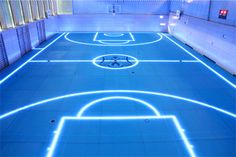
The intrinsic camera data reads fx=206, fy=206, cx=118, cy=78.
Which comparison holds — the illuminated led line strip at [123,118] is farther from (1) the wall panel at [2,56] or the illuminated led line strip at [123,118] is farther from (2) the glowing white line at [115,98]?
(1) the wall panel at [2,56]

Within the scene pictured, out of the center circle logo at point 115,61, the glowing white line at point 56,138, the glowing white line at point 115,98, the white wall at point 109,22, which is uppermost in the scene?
the white wall at point 109,22

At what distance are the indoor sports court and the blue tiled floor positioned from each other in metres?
0.03

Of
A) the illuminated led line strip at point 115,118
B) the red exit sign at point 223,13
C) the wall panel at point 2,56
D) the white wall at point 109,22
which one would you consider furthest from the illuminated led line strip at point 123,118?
the white wall at point 109,22

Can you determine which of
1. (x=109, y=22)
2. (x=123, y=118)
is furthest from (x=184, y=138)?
(x=109, y=22)

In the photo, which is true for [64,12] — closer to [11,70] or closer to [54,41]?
[54,41]

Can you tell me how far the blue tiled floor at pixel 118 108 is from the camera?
17.2 ft

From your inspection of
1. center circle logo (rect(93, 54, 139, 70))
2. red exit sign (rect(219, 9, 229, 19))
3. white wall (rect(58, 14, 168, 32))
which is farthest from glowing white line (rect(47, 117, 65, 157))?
white wall (rect(58, 14, 168, 32))

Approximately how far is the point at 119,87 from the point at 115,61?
3.19 metres

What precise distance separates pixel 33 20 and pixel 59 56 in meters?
3.87

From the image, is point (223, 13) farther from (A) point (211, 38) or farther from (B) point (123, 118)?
(B) point (123, 118)

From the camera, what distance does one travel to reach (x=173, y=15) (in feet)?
59.3

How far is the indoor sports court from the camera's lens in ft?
17.7

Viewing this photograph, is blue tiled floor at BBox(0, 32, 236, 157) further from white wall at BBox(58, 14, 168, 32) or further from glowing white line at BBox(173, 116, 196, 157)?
white wall at BBox(58, 14, 168, 32)

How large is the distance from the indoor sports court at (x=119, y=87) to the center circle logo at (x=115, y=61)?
57mm
